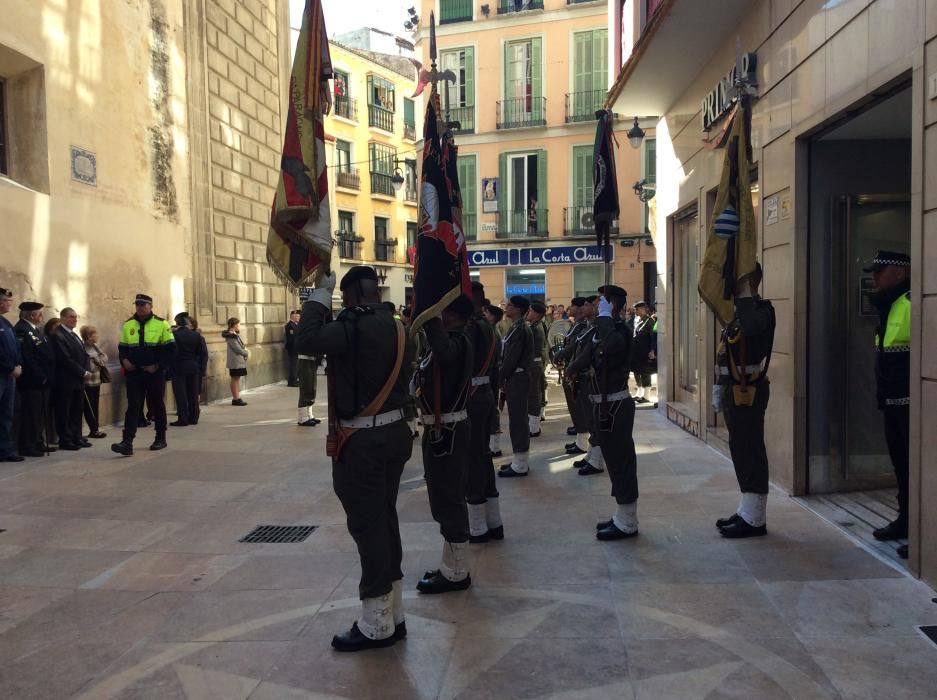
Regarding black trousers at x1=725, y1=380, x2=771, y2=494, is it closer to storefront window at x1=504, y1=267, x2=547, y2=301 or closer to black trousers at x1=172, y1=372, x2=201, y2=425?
black trousers at x1=172, y1=372, x2=201, y2=425

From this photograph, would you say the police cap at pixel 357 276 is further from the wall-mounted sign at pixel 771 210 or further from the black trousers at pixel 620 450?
the wall-mounted sign at pixel 771 210

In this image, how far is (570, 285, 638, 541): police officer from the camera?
5387 mm

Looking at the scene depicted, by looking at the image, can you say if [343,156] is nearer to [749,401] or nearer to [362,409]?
[749,401]

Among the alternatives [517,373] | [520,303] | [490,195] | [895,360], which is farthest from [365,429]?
[490,195]

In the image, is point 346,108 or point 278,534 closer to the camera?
point 278,534

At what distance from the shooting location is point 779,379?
6582 millimetres

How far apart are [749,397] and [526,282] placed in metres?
21.6

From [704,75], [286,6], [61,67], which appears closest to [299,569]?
[704,75]

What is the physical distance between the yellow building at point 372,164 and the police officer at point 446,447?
29.3m

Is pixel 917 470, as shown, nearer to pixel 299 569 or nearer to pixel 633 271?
pixel 299 569

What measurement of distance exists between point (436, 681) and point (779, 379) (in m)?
4.45

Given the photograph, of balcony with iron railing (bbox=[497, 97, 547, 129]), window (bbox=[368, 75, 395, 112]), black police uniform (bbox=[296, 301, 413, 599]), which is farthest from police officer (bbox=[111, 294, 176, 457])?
window (bbox=[368, 75, 395, 112])

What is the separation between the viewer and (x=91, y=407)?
33.0 ft

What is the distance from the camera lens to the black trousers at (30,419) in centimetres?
873
